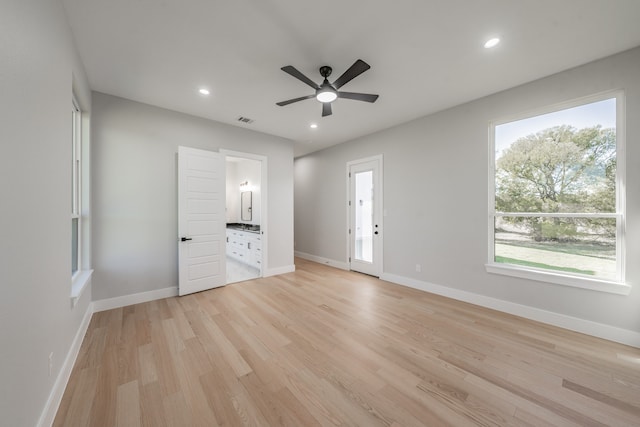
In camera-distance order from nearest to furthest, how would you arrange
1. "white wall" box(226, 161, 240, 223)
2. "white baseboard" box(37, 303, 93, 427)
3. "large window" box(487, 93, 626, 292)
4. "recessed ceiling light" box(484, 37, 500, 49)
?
"white baseboard" box(37, 303, 93, 427), "recessed ceiling light" box(484, 37, 500, 49), "large window" box(487, 93, 626, 292), "white wall" box(226, 161, 240, 223)

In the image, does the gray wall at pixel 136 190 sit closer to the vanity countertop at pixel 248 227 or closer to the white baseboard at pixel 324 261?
the vanity countertop at pixel 248 227

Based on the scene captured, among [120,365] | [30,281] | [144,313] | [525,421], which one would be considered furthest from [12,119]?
[525,421]

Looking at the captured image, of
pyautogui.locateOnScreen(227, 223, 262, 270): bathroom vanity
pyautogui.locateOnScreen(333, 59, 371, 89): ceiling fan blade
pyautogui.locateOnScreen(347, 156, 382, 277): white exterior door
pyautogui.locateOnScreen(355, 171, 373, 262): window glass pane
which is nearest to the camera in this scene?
pyautogui.locateOnScreen(333, 59, 371, 89): ceiling fan blade

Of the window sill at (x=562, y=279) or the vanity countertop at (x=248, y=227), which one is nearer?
the window sill at (x=562, y=279)

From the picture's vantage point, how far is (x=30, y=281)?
1.29 metres

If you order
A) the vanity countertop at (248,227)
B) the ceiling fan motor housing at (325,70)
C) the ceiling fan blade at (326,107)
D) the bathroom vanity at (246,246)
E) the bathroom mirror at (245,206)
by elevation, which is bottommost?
the bathroom vanity at (246,246)

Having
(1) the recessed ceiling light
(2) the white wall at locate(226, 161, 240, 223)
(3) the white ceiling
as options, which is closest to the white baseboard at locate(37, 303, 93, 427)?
(3) the white ceiling

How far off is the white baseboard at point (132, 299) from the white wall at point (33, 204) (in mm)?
1376

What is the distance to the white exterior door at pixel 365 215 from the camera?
4.69 metres

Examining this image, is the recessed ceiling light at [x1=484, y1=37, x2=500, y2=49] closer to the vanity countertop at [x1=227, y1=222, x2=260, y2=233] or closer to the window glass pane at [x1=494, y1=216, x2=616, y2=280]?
the window glass pane at [x1=494, y1=216, x2=616, y2=280]

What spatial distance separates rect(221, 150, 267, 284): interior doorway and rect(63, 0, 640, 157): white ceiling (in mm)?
1638

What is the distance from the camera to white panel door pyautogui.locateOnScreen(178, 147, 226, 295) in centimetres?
366

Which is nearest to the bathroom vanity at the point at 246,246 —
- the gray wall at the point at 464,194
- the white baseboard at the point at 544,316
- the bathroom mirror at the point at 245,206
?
the bathroom mirror at the point at 245,206

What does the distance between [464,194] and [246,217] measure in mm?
5805
